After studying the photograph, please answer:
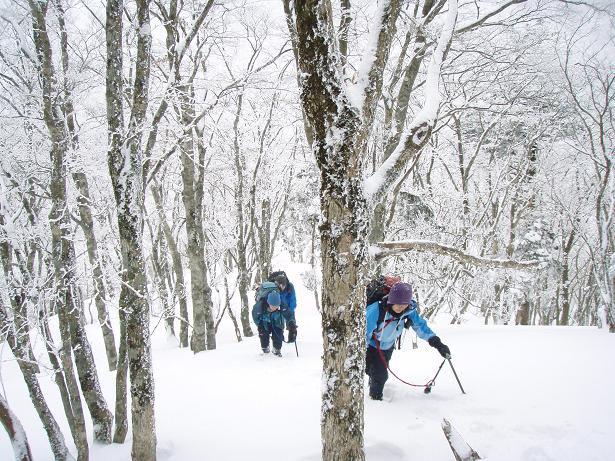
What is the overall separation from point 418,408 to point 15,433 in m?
4.06

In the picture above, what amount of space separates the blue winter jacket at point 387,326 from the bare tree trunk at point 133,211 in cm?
229

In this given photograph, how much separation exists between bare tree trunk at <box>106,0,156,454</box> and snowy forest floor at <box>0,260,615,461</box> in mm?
744

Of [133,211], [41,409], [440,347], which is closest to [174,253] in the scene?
[41,409]

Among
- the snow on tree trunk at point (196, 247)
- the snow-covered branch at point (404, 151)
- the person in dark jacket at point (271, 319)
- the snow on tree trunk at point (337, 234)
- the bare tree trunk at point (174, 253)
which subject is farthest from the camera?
the bare tree trunk at point (174, 253)

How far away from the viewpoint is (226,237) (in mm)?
13727

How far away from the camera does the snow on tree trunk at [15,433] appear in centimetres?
343

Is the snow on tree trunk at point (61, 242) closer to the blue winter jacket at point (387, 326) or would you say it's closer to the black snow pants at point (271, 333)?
the black snow pants at point (271, 333)

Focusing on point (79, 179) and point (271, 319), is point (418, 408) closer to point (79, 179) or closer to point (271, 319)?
point (271, 319)

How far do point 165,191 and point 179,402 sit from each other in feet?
30.6

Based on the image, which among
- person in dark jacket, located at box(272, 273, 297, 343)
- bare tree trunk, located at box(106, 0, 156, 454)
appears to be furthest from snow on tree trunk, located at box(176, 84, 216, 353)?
bare tree trunk, located at box(106, 0, 156, 454)

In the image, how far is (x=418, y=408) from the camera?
3.78 meters

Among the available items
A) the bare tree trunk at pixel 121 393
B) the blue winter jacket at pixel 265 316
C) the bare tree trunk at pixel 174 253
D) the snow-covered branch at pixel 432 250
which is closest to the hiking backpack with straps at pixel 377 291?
the snow-covered branch at pixel 432 250

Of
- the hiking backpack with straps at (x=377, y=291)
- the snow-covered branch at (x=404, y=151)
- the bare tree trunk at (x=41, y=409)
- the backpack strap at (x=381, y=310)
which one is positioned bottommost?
the bare tree trunk at (x=41, y=409)

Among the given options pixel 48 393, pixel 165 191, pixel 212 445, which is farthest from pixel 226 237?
pixel 212 445
